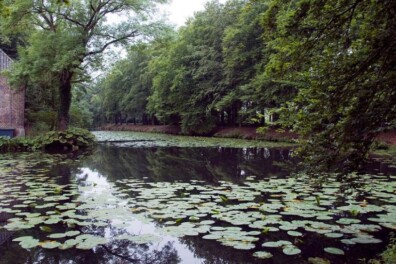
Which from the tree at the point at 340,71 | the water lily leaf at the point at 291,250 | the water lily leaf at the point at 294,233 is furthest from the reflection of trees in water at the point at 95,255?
the tree at the point at 340,71

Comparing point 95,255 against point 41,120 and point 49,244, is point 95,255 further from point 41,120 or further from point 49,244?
point 41,120

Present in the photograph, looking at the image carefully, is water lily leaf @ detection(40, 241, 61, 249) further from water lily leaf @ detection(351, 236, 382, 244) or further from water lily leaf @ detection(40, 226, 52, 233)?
water lily leaf @ detection(351, 236, 382, 244)

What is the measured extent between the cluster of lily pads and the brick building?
16750 millimetres

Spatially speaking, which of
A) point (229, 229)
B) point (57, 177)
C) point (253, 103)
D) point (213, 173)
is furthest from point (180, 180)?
point (253, 103)

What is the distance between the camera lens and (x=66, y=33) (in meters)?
19.9

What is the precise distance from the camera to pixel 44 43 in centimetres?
1925

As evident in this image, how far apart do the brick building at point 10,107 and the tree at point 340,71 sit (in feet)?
72.9

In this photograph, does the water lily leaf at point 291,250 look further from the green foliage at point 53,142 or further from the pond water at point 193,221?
the green foliage at point 53,142

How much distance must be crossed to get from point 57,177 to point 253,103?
20.0m

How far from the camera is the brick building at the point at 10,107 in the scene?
2244cm

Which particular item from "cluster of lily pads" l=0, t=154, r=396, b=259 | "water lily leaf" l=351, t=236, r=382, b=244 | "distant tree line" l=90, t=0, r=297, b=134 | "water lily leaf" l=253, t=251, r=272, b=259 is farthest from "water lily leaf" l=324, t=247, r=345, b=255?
"distant tree line" l=90, t=0, r=297, b=134

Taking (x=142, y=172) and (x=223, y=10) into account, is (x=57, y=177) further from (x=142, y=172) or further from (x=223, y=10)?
(x=223, y=10)

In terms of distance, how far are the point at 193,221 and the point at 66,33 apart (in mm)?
18355

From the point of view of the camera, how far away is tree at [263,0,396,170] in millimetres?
3266
